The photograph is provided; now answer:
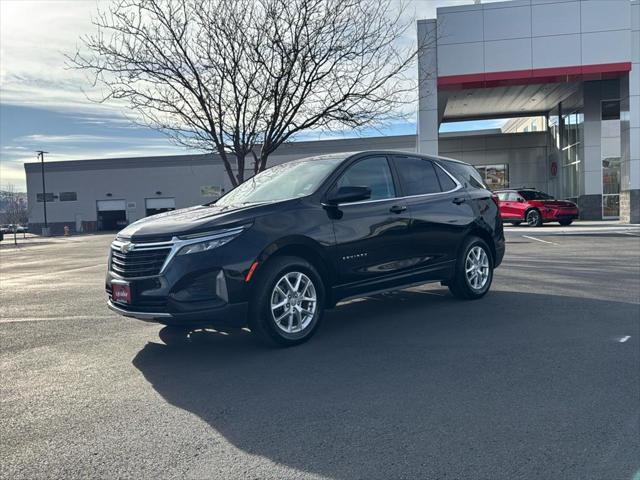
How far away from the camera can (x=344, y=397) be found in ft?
13.6

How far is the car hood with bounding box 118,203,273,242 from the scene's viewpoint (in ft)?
16.6

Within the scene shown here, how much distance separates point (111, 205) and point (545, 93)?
45287 mm

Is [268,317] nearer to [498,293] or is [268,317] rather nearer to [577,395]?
[577,395]

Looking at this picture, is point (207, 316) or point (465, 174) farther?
point (465, 174)

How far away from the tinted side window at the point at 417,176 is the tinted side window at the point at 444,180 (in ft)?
0.25

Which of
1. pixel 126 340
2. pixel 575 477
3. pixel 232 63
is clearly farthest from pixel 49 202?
pixel 575 477

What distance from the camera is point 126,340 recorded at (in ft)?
19.7

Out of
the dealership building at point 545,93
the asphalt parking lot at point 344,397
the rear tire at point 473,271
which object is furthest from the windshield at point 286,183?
the dealership building at point 545,93

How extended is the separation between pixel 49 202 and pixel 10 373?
62202 mm

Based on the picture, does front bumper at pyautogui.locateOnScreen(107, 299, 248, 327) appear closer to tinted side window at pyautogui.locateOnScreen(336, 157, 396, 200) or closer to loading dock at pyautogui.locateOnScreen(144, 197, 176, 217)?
tinted side window at pyautogui.locateOnScreen(336, 157, 396, 200)

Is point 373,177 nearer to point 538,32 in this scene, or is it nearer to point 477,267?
point 477,267

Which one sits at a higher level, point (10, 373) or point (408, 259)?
point (408, 259)

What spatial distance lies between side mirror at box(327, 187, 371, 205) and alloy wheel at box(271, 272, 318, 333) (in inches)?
32.3

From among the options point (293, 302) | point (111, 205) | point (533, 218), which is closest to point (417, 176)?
point (293, 302)
